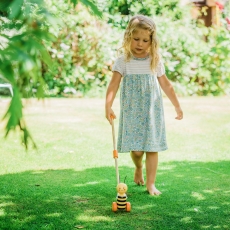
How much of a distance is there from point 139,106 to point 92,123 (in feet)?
10.2

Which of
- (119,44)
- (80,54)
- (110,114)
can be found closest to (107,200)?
(110,114)

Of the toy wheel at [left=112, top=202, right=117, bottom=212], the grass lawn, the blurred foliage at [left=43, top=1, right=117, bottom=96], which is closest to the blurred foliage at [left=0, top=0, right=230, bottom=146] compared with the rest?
the blurred foliage at [left=43, top=1, right=117, bottom=96]

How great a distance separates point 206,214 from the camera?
3230 mm

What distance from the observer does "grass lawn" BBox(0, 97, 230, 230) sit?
3123 millimetres

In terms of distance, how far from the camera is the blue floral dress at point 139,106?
3.74 m

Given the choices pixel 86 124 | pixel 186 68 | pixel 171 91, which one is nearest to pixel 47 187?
pixel 171 91

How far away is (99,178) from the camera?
4.29 metres

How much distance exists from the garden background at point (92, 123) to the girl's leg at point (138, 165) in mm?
164

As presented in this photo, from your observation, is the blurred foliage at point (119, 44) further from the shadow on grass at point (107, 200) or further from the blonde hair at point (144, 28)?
the blonde hair at point (144, 28)

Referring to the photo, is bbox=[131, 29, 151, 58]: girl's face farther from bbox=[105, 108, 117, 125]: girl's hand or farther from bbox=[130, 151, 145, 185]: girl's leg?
bbox=[130, 151, 145, 185]: girl's leg

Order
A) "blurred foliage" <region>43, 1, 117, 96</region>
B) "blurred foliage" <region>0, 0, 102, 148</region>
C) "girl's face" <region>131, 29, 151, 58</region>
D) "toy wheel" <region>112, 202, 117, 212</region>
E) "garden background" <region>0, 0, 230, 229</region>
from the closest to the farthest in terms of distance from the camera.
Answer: "blurred foliage" <region>0, 0, 102, 148</region>
"garden background" <region>0, 0, 230, 229</region>
"toy wheel" <region>112, 202, 117, 212</region>
"girl's face" <region>131, 29, 151, 58</region>
"blurred foliage" <region>43, 1, 117, 96</region>

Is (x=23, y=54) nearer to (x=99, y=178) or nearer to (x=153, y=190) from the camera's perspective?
(x=153, y=190)

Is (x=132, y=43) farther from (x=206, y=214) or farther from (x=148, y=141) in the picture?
(x=206, y=214)

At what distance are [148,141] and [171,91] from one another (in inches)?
17.1
